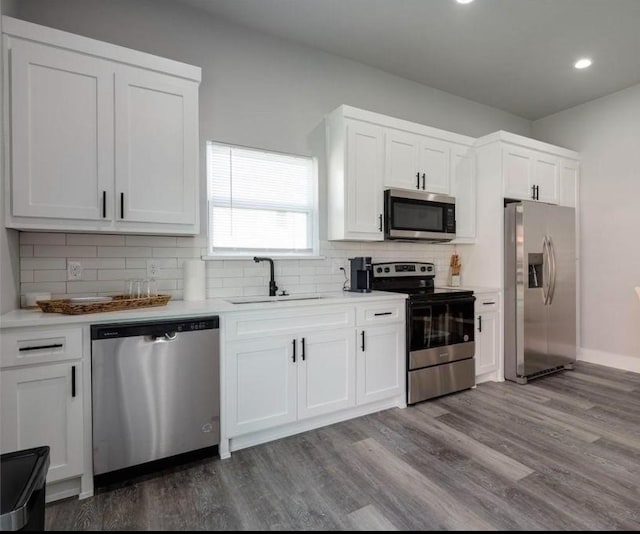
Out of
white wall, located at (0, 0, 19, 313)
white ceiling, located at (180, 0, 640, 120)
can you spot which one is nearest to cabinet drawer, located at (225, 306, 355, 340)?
white wall, located at (0, 0, 19, 313)

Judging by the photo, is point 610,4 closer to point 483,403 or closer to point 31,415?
point 483,403

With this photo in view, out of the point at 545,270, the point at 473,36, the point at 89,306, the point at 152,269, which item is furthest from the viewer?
the point at 545,270

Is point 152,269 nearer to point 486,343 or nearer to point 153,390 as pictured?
point 153,390

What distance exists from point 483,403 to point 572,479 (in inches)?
41.2

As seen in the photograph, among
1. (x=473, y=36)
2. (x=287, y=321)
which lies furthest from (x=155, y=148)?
(x=473, y=36)

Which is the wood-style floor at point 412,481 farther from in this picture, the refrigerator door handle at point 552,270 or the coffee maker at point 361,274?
the refrigerator door handle at point 552,270

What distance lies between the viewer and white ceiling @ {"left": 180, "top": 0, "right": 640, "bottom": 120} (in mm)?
2668

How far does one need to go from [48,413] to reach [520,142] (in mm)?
4487

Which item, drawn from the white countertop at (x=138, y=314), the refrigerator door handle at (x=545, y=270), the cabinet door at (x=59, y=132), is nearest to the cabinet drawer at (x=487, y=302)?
the refrigerator door handle at (x=545, y=270)

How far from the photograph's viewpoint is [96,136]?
6.84ft

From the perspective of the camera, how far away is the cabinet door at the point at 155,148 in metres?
2.16

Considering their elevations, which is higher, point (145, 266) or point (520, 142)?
point (520, 142)

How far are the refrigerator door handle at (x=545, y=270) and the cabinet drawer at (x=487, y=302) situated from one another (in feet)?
1.60

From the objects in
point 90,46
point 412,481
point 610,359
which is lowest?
point 412,481
